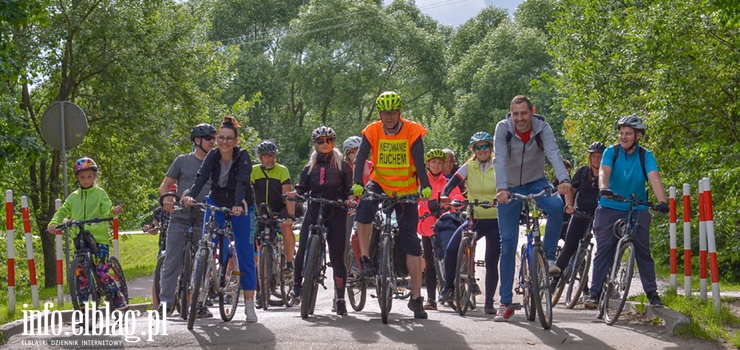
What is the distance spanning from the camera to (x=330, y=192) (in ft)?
35.8

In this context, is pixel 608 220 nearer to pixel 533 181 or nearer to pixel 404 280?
pixel 533 181

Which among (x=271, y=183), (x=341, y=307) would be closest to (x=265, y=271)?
(x=271, y=183)

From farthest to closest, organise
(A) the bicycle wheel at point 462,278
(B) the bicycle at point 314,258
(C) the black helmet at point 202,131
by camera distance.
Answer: (C) the black helmet at point 202,131
(A) the bicycle wheel at point 462,278
(B) the bicycle at point 314,258

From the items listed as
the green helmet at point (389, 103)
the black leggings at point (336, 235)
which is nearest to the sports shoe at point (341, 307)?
the black leggings at point (336, 235)

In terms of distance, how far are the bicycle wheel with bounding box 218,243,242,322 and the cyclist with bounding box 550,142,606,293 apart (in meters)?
3.81

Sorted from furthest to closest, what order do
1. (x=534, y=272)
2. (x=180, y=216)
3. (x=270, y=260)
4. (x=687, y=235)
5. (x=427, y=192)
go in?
(x=270, y=260)
(x=180, y=216)
(x=687, y=235)
(x=427, y=192)
(x=534, y=272)

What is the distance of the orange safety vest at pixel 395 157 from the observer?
33.0 feet

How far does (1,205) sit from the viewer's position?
23672 millimetres

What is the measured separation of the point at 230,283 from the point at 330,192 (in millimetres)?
1359

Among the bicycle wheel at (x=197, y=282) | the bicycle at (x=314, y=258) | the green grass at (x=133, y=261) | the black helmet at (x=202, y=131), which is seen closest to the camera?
the bicycle wheel at (x=197, y=282)

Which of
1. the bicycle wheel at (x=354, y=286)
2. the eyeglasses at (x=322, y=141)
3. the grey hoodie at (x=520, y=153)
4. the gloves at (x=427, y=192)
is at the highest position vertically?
the eyeglasses at (x=322, y=141)

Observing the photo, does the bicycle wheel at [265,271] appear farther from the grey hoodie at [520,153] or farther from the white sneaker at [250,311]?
the grey hoodie at [520,153]

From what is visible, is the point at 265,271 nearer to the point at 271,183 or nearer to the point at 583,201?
the point at 271,183

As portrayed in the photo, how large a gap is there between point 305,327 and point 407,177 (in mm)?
1716
